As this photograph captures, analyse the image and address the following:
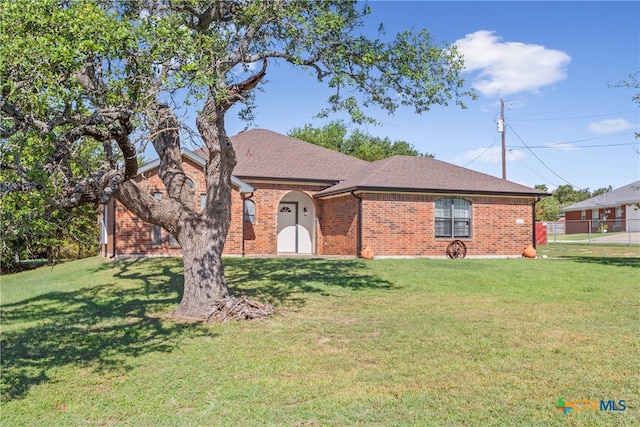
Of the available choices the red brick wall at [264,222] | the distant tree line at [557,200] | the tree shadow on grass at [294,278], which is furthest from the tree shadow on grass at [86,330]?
the distant tree line at [557,200]

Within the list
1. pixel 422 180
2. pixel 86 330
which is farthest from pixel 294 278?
pixel 422 180

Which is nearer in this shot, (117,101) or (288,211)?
(117,101)

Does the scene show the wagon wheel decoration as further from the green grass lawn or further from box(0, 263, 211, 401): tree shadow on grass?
box(0, 263, 211, 401): tree shadow on grass

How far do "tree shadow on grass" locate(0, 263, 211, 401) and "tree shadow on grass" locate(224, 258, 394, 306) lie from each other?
1.86m

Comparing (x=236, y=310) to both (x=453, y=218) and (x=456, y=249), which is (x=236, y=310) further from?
(x=453, y=218)

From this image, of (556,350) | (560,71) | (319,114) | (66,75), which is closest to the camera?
(66,75)

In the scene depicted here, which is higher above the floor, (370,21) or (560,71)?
(560,71)

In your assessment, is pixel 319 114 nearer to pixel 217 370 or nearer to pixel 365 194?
pixel 217 370

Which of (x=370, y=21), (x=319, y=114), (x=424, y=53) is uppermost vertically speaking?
(x=370, y=21)

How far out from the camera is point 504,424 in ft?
15.6

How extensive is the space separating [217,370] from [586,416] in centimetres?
410

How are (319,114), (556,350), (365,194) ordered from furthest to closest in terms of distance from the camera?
(365,194), (319,114), (556,350)

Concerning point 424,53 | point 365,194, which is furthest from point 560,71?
point 424,53

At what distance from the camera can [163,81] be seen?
7152mm
